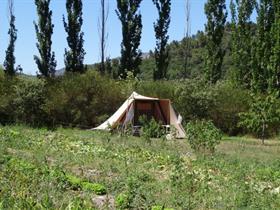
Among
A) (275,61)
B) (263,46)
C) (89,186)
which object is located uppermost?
(263,46)

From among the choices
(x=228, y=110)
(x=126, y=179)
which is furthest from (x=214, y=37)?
(x=126, y=179)

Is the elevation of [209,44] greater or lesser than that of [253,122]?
greater

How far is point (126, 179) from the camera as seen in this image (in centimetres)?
898

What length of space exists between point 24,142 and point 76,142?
222 centimetres

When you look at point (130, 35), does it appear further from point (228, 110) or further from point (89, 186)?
point (89, 186)

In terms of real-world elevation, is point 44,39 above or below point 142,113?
above

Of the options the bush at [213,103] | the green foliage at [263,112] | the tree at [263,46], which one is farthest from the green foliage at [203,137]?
the tree at [263,46]

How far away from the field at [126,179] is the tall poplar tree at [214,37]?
16.9 metres

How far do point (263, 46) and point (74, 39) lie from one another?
11.9 metres

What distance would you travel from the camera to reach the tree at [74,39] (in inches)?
1241

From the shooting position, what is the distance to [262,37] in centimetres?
3228

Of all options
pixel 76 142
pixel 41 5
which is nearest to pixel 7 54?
pixel 41 5

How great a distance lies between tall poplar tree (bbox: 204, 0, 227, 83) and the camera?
1312 inches

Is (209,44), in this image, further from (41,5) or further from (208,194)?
(208,194)
